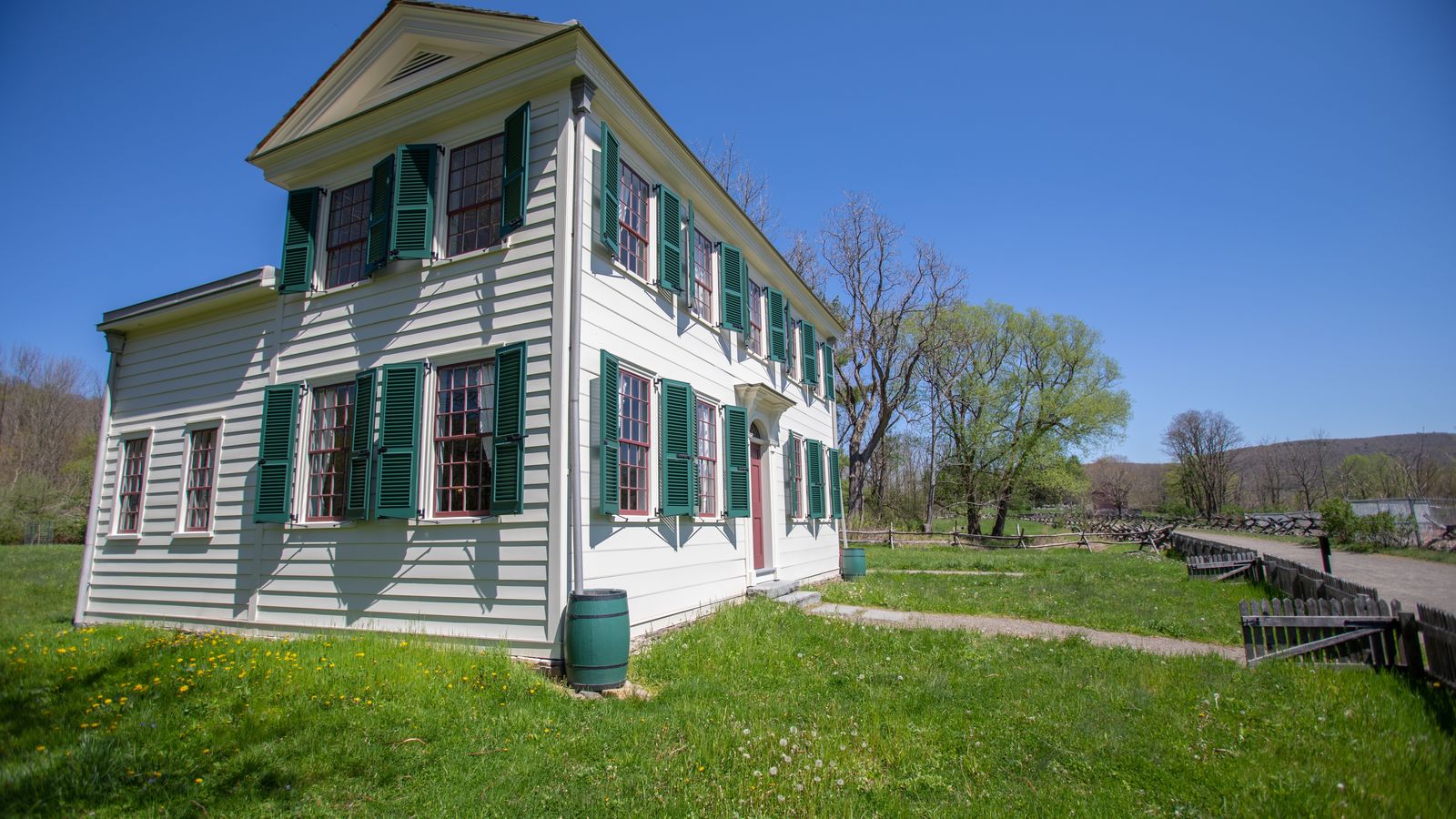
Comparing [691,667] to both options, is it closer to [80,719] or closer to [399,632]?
[399,632]

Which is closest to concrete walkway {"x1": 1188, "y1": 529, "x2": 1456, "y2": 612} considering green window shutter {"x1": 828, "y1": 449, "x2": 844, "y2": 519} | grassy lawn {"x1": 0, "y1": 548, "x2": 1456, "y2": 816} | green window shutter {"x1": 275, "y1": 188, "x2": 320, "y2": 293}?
grassy lawn {"x1": 0, "y1": 548, "x2": 1456, "y2": 816}

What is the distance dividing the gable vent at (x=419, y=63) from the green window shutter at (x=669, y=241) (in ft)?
10.7

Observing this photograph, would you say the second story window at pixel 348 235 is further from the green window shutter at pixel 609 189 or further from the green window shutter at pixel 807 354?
the green window shutter at pixel 807 354

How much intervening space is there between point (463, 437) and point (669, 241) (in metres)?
3.73

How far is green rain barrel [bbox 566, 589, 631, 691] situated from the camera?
604cm

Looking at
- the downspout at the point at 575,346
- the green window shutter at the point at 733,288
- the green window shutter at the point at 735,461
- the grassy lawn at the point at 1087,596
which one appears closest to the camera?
the downspout at the point at 575,346

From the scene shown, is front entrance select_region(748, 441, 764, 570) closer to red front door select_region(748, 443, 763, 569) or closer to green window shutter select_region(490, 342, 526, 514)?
red front door select_region(748, 443, 763, 569)

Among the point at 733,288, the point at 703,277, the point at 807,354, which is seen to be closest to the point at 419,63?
the point at 703,277

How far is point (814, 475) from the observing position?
1414 centimetres

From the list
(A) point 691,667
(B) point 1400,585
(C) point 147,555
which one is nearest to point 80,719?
(A) point 691,667

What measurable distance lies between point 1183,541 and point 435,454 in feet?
76.3

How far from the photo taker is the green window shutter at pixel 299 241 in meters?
8.93

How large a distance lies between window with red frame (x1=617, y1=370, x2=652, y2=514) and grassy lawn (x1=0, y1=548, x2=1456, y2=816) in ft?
6.61

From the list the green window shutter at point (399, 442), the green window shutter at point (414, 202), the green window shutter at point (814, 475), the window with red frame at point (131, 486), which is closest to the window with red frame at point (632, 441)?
the green window shutter at point (399, 442)
